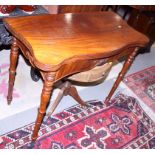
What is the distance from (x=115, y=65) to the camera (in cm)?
301

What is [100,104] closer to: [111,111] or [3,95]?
[111,111]

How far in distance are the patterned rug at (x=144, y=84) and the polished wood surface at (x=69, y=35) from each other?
103 centimetres

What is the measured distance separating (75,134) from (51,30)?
98cm

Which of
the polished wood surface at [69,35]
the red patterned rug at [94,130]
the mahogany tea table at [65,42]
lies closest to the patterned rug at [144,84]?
the red patterned rug at [94,130]

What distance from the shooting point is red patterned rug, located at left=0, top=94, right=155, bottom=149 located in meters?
1.92

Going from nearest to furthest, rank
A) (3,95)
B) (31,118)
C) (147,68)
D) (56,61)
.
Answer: (56,61) < (31,118) < (3,95) < (147,68)

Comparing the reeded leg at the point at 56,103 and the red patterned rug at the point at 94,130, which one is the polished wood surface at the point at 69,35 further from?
the red patterned rug at the point at 94,130

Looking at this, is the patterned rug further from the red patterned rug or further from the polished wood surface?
the polished wood surface

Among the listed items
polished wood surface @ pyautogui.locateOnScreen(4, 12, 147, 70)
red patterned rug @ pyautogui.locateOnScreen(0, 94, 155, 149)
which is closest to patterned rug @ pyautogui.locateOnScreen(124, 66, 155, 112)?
red patterned rug @ pyautogui.locateOnScreen(0, 94, 155, 149)

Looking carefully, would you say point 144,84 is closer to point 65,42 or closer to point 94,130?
point 94,130

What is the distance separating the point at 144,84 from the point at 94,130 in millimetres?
1108

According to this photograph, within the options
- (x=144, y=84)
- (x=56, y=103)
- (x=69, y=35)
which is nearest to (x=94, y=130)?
(x=56, y=103)

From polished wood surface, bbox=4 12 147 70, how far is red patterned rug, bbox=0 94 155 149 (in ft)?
2.82
